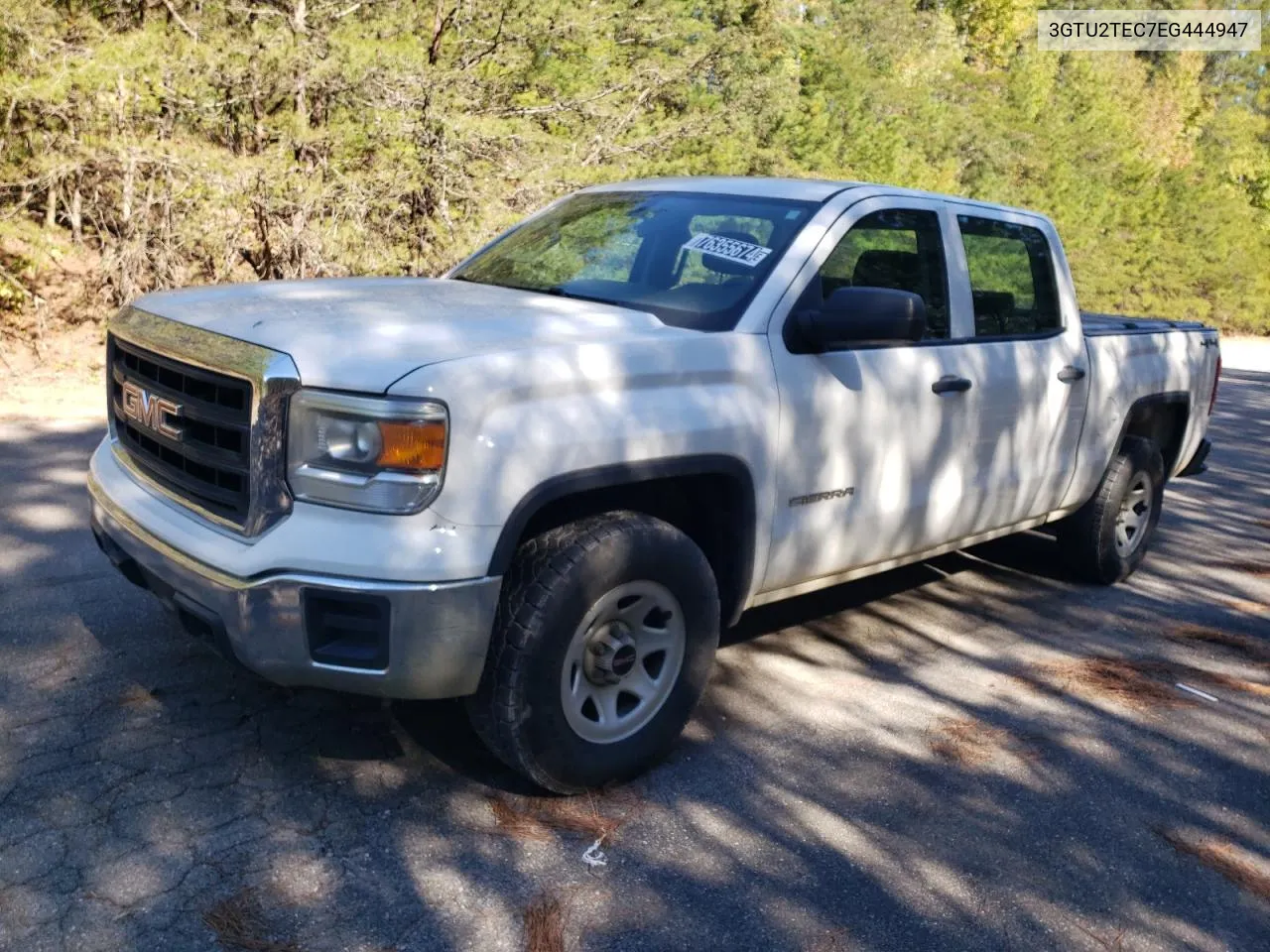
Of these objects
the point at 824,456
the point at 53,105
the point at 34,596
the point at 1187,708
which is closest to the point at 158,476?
the point at 34,596

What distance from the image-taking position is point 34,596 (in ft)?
15.5

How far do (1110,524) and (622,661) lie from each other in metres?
3.44

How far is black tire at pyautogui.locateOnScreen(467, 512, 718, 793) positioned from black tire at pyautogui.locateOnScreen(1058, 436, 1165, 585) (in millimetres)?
3121

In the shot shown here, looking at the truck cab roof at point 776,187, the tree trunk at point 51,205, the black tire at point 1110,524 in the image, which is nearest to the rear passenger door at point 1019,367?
the truck cab roof at point 776,187

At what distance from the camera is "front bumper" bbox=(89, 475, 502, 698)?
2938 millimetres

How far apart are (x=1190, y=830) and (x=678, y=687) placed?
5.38ft

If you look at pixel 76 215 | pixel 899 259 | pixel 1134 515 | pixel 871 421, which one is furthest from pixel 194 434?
pixel 76 215

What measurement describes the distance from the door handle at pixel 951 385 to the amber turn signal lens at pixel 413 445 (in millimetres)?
2173

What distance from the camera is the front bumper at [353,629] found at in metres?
2.94

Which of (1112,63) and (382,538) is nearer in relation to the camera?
(382,538)

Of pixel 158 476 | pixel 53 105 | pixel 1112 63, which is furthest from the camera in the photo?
pixel 1112 63

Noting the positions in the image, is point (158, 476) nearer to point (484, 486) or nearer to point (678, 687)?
point (484, 486)

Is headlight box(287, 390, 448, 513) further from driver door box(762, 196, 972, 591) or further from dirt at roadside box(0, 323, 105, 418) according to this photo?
dirt at roadside box(0, 323, 105, 418)

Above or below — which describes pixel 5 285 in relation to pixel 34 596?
above
